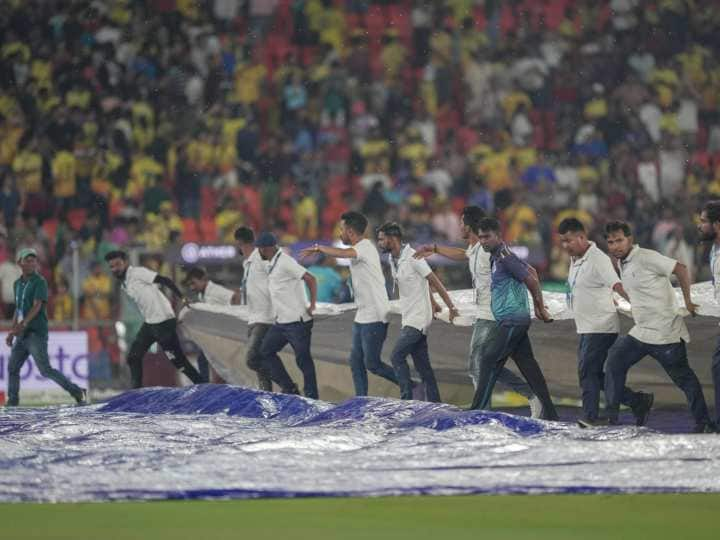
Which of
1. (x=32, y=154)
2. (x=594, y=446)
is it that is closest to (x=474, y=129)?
(x=32, y=154)

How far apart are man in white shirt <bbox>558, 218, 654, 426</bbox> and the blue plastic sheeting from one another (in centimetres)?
148

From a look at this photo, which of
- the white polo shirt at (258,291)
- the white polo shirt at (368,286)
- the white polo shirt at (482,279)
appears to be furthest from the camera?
the white polo shirt at (258,291)

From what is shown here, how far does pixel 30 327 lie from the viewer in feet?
53.5

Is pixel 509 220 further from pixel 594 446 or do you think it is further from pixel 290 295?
pixel 594 446

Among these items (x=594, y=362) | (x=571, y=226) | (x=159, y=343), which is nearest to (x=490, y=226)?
(x=571, y=226)

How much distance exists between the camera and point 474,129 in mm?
26000

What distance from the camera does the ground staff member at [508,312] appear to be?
11.6m

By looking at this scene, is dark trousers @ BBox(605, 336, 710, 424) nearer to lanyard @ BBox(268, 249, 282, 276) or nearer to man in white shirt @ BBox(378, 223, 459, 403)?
man in white shirt @ BBox(378, 223, 459, 403)

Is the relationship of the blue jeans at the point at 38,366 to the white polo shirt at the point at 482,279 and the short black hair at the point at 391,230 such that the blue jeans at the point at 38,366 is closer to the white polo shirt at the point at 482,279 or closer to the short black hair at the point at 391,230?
the short black hair at the point at 391,230

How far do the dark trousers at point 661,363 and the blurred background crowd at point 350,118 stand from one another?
11.2 metres

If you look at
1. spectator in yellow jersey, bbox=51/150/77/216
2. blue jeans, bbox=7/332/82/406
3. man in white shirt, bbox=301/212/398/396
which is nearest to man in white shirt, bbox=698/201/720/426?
man in white shirt, bbox=301/212/398/396

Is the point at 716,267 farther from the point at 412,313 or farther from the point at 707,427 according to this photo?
the point at 412,313

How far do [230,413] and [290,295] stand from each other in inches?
92.6

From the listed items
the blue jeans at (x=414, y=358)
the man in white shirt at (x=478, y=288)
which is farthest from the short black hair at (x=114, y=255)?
the man in white shirt at (x=478, y=288)
